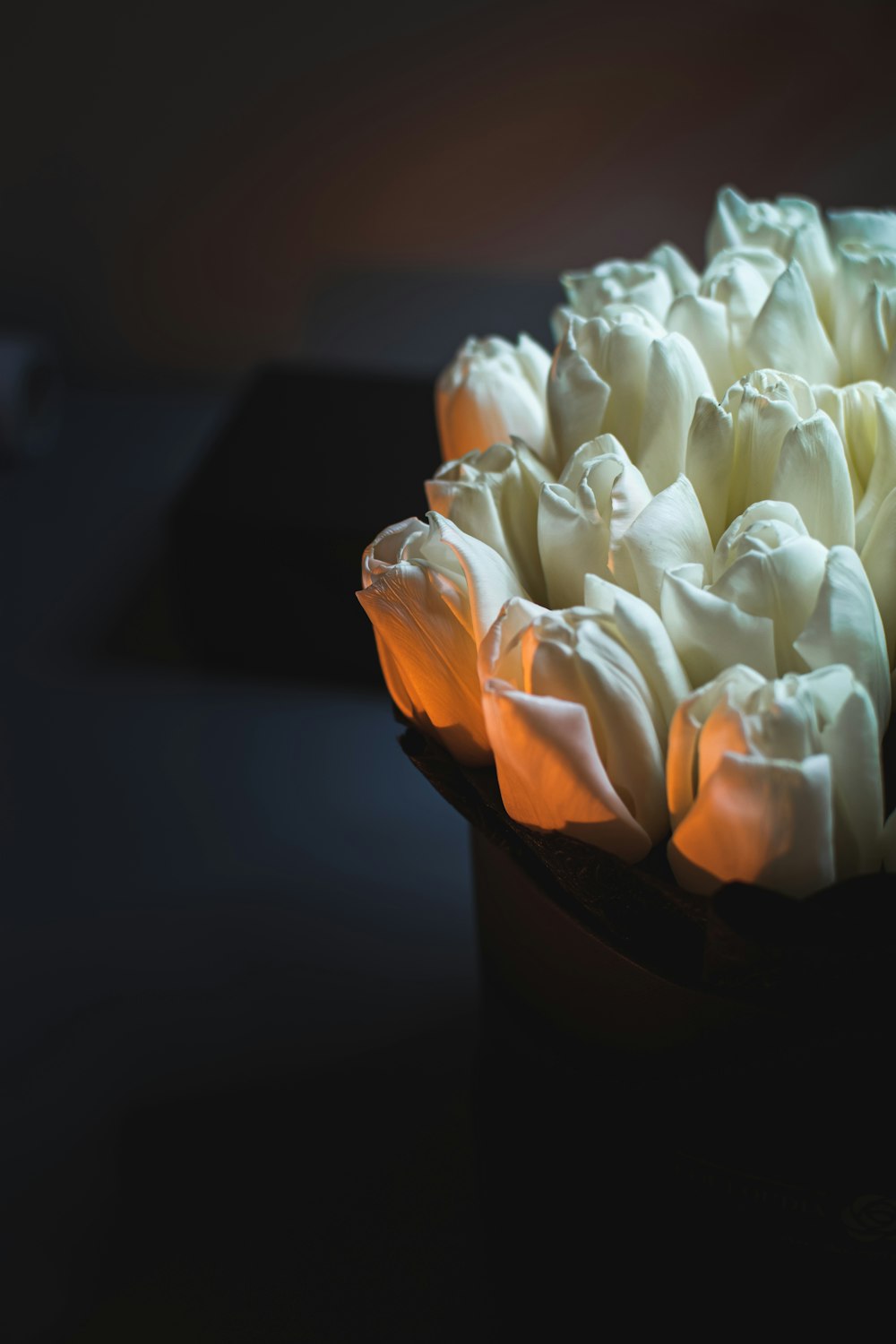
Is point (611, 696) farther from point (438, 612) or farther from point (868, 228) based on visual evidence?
point (868, 228)

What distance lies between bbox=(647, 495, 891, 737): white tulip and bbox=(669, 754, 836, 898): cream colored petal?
28 millimetres

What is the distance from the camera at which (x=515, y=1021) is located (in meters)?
0.28

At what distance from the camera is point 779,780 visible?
168 millimetres

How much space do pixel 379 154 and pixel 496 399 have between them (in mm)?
585

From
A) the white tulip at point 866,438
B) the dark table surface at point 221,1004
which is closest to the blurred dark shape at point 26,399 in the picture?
the dark table surface at point 221,1004

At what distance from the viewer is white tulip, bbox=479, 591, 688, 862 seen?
0.60 feet

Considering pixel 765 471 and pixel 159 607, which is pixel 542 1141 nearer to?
pixel 765 471

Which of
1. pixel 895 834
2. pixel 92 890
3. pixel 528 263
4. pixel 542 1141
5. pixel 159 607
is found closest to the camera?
pixel 895 834

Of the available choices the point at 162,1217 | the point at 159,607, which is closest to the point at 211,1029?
the point at 162,1217

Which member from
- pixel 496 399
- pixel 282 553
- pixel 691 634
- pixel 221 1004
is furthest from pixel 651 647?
pixel 282 553

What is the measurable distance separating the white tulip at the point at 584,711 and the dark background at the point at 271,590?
99 millimetres

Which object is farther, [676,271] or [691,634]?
[676,271]

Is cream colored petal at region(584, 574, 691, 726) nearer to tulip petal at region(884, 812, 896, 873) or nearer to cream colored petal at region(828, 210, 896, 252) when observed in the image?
tulip petal at region(884, 812, 896, 873)

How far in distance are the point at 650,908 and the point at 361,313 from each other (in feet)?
2.41
